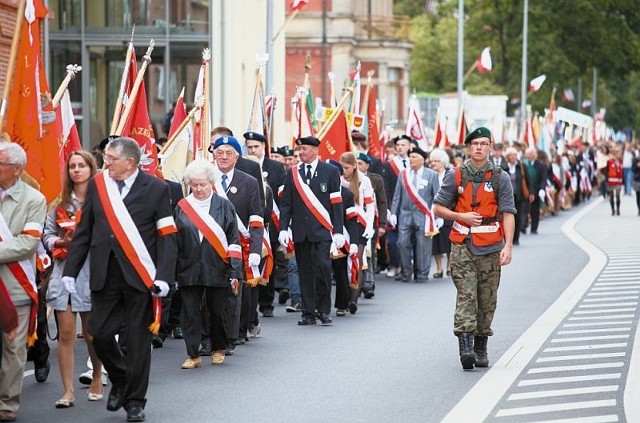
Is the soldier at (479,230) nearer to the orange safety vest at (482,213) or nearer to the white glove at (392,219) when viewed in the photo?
the orange safety vest at (482,213)

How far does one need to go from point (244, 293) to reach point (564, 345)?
2.88m

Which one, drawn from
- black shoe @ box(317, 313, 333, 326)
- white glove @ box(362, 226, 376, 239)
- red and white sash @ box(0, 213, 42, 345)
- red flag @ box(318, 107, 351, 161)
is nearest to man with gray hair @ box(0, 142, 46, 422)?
red and white sash @ box(0, 213, 42, 345)

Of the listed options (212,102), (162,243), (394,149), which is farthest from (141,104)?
(212,102)

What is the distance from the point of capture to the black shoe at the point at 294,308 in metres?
17.8

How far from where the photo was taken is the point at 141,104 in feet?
51.8

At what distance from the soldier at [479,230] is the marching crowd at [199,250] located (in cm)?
1

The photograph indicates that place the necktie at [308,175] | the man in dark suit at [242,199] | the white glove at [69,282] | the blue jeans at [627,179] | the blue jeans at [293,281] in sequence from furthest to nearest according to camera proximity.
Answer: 1. the blue jeans at [627,179]
2. the blue jeans at [293,281]
3. the necktie at [308,175]
4. the man in dark suit at [242,199]
5. the white glove at [69,282]

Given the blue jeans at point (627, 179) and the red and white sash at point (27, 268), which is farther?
the blue jeans at point (627, 179)

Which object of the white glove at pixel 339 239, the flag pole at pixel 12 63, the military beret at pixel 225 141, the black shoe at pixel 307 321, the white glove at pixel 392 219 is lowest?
the black shoe at pixel 307 321

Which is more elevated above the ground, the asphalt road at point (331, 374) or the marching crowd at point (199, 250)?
the marching crowd at point (199, 250)

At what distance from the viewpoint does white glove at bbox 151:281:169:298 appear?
396 inches

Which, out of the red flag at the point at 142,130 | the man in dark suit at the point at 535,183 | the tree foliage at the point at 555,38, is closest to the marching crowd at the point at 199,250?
the red flag at the point at 142,130

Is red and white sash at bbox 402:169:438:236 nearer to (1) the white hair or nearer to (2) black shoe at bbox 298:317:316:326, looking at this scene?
(2) black shoe at bbox 298:317:316:326

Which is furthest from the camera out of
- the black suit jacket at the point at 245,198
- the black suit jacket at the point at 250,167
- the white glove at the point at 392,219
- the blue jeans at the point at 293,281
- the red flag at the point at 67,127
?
the white glove at the point at 392,219
